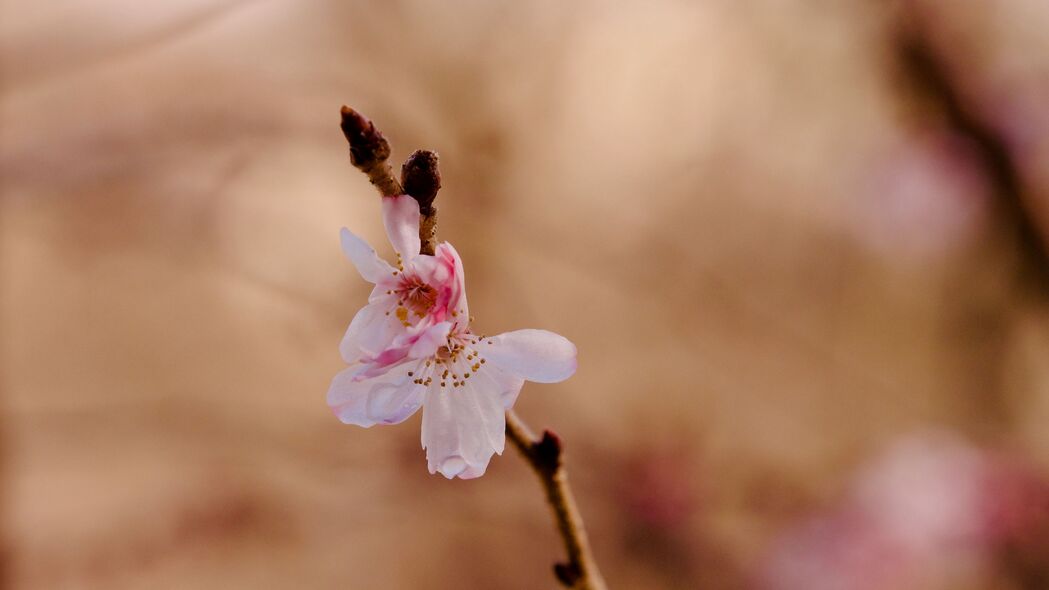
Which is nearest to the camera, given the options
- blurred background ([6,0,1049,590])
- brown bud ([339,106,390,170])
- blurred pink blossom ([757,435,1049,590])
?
brown bud ([339,106,390,170])

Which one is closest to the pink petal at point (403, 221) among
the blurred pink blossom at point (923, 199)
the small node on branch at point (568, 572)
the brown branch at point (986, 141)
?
the small node on branch at point (568, 572)

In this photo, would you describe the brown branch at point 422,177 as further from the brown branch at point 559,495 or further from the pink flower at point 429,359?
the brown branch at point 559,495

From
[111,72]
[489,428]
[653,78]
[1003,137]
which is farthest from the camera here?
[653,78]

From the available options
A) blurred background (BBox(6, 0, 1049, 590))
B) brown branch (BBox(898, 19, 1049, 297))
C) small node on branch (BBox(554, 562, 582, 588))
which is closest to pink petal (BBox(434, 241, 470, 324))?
small node on branch (BBox(554, 562, 582, 588))

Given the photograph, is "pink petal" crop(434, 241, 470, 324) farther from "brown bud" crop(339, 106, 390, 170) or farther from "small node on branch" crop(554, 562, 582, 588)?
"small node on branch" crop(554, 562, 582, 588)

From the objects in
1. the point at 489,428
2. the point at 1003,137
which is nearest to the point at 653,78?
the point at 1003,137

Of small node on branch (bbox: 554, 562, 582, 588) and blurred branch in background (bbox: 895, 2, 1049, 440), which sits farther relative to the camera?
blurred branch in background (bbox: 895, 2, 1049, 440)

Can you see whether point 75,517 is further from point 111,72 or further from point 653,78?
point 653,78

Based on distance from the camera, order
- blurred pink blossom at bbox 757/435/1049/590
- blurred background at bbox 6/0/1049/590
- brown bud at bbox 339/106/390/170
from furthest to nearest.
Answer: blurred background at bbox 6/0/1049/590
blurred pink blossom at bbox 757/435/1049/590
brown bud at bbox 339/106/390/170
